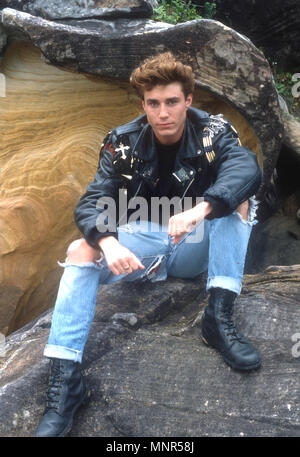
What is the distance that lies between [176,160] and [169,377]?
1.33m

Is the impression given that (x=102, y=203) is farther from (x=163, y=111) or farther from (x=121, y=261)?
(x=163, y=111)

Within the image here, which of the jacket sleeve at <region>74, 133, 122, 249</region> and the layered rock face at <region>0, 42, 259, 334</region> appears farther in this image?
the layered rock face at <region>0, 42, 259, 334</region>

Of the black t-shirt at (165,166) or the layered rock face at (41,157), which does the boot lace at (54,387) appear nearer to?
the black t-shirt at (165,166)

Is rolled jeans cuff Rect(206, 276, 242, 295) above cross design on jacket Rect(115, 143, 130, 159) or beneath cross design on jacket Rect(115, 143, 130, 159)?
beneath

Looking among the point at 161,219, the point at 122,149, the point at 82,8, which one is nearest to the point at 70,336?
the point at 161,219

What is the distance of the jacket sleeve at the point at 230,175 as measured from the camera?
2711mm

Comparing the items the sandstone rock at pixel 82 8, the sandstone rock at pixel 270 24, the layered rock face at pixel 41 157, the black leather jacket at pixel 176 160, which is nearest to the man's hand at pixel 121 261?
the black leather jacket at pixel 176 160

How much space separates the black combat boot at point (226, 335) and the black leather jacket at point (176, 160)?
0.71m

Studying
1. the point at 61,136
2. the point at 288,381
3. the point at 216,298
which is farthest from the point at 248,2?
the point at 288,381

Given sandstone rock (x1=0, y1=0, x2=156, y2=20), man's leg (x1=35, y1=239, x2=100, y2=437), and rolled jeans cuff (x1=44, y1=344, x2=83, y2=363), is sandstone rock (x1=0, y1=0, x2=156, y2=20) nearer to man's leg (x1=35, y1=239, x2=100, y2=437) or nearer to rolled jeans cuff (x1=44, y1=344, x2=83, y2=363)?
man's leg (x1=35, y1=239, x2=100, y2=437)

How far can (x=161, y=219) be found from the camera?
3.35 m

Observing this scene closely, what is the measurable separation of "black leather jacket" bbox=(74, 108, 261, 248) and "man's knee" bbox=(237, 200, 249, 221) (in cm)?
12

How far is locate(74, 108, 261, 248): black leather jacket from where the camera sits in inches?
119

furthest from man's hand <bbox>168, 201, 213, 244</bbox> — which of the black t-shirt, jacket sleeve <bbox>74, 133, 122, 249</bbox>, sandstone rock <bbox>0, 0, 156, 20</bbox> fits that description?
sandstone rock <bbox>0, 0, 156, 20</bbox>
